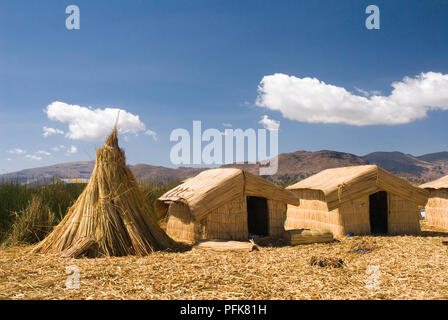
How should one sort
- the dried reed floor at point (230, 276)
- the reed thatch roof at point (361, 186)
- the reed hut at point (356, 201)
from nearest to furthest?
the dried reed floor at point (230, 276), the reed thatch roof at point (361, 186), the reed hut at point (356, 201)

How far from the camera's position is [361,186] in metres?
10.2

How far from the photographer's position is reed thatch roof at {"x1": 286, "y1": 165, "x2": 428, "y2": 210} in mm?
9914

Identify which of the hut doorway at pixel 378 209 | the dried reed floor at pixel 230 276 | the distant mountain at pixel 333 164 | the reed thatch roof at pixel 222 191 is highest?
the distant mountain at pixel 333 164

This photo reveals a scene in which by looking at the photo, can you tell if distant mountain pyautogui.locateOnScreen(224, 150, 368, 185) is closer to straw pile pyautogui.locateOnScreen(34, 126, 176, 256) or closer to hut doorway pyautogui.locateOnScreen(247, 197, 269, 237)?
hut doorway pyautogui.locateOnScreen(247, 197, 269, 237)

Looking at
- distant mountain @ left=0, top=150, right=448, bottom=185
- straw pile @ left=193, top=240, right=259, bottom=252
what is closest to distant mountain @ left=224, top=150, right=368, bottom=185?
distant mountain @ left=0, top=150, right=448, bottom=185

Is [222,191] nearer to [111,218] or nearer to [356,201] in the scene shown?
[111,218]

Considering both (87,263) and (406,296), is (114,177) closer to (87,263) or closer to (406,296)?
(87,263)

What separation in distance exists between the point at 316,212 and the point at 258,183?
275 centimetres

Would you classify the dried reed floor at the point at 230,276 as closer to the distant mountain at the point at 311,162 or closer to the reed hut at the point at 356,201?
the reed hut at the point at 356,201

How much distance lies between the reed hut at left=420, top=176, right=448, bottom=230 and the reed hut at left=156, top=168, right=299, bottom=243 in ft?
20.3

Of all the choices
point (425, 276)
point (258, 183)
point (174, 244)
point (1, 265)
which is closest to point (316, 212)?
point (258, 183)

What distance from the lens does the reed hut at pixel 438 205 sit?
41.6ft

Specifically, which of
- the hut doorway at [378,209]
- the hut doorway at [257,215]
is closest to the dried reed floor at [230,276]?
the hut doorway at [257,215]

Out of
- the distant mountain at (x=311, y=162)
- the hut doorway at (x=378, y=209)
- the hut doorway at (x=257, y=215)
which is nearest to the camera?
the hut doorway at (x=257, y=215)
